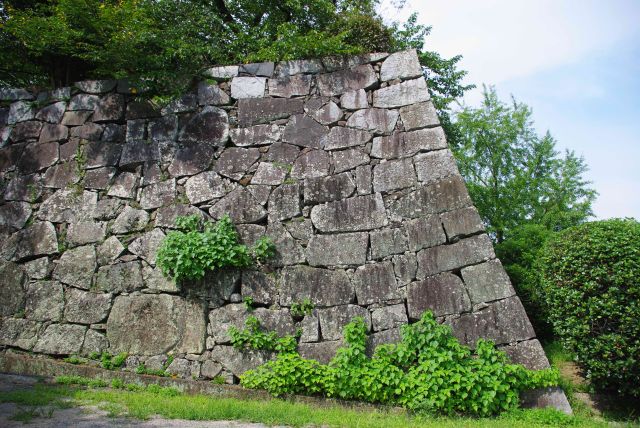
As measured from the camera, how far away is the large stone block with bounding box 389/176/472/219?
560cm

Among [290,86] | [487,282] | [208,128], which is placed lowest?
[487,282]

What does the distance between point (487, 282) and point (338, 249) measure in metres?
1.74

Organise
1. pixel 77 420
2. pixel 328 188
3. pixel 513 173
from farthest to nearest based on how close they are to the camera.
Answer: pixel 513 173 < pixel 328 188 < pixel 77 420

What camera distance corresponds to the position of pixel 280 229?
6047 mm

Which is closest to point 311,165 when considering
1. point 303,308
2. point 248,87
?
point 248,87

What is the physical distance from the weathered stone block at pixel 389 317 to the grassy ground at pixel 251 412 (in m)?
0.90

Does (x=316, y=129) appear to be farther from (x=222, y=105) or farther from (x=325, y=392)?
(x=325, y=392)

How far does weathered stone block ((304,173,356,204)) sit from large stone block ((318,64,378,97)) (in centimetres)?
127

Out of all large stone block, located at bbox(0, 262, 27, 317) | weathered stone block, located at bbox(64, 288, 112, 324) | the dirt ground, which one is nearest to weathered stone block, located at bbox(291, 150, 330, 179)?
weathered stone block, located at bbox(64, 288, 112, 324)

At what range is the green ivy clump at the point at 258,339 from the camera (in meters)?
5.49

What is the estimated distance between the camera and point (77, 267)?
21.1ft

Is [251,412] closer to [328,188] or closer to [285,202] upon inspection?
[285,202]

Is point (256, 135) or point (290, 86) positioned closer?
point (256, 135)

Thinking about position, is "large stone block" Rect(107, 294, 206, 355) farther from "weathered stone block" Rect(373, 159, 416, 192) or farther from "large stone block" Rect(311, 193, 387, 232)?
"weathered stone block" Rect(373, 159, 416, 192)
